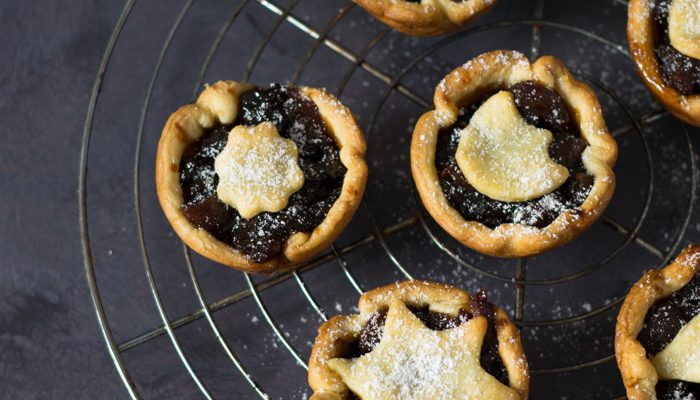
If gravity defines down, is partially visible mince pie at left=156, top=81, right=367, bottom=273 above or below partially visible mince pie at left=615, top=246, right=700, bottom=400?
above

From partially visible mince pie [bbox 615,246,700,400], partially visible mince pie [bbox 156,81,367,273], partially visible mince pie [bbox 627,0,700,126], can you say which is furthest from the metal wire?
partially visible mince pie [bbox 627,0,700,126]

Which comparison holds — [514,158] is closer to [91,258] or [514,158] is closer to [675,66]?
[675,66]

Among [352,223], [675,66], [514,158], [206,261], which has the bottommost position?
[206,261]

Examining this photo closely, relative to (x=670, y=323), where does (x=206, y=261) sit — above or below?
below

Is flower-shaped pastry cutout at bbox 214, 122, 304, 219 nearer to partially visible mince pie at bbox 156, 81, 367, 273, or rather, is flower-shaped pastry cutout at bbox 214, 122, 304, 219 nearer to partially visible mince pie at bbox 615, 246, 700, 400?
partially visible mince pie at bbox 156, 81, 367, 273

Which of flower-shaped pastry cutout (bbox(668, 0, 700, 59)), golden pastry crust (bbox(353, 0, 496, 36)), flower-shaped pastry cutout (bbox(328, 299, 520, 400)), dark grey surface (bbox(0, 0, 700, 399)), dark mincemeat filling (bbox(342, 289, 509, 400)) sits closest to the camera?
flower-shaped pastry cutout (bbox(328, 299, 520, 400))

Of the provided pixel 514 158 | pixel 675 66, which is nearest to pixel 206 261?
pixel 514 158

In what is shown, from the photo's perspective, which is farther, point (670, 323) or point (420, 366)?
point (670, 323)

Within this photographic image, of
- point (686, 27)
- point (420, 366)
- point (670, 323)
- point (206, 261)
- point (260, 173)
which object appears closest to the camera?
point (420, 366)
